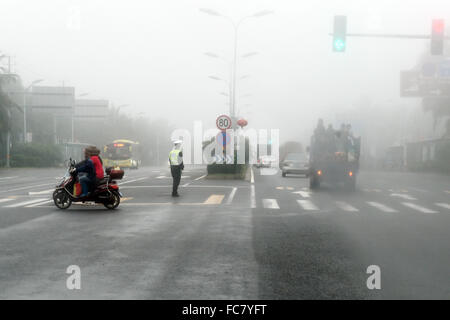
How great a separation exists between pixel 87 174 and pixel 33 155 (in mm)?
50431

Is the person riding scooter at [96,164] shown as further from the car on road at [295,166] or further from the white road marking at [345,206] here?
the car on road at [295,166]

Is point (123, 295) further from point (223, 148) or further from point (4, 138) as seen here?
point (4, 138)

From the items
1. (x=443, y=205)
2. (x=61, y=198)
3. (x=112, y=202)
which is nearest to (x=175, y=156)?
(x=112, y=202)

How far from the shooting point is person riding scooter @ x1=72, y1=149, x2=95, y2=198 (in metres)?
14.1

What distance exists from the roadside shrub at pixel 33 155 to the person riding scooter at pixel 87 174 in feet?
161

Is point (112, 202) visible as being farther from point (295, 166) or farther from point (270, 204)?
point (295, 166)

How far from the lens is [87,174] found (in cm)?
1418

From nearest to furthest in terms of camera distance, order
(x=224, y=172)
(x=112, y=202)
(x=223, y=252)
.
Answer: (x=223, y=252), (x=112, y=202), (x=224, y=172)

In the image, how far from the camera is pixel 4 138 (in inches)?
2080

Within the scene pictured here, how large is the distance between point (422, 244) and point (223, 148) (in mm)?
23772

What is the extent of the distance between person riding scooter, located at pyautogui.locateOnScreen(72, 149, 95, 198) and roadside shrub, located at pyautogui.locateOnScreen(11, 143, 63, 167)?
161ft

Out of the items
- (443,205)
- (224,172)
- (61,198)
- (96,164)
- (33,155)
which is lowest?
(33,155)

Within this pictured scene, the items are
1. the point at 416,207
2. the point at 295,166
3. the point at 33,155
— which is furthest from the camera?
the point at 33,155
